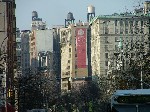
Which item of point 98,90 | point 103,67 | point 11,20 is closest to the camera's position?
point 11,20

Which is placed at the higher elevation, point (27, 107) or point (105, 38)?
point (105, 38)

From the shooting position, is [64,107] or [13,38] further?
[64,107]

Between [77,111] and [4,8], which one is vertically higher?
[4,8]

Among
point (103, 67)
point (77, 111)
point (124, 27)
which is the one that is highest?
point (124, 27)

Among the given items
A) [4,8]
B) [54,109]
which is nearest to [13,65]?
[4,8]

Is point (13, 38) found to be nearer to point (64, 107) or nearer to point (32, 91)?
point (32, 91)

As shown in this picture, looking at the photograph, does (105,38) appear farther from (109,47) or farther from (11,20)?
(11,20)

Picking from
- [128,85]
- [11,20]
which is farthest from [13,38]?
[128,85]

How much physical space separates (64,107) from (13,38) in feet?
173

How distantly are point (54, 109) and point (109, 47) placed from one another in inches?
1685

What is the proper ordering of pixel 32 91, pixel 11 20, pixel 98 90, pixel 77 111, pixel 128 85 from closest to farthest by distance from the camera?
pixel 128 85 < pixel 32 91 < pixel 11 20 < pixel 98 90 < pixel 77 111

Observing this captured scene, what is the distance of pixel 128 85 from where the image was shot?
71.2 metres

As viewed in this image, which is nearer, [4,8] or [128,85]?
[128,85]

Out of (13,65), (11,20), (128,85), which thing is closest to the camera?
(128,85)
